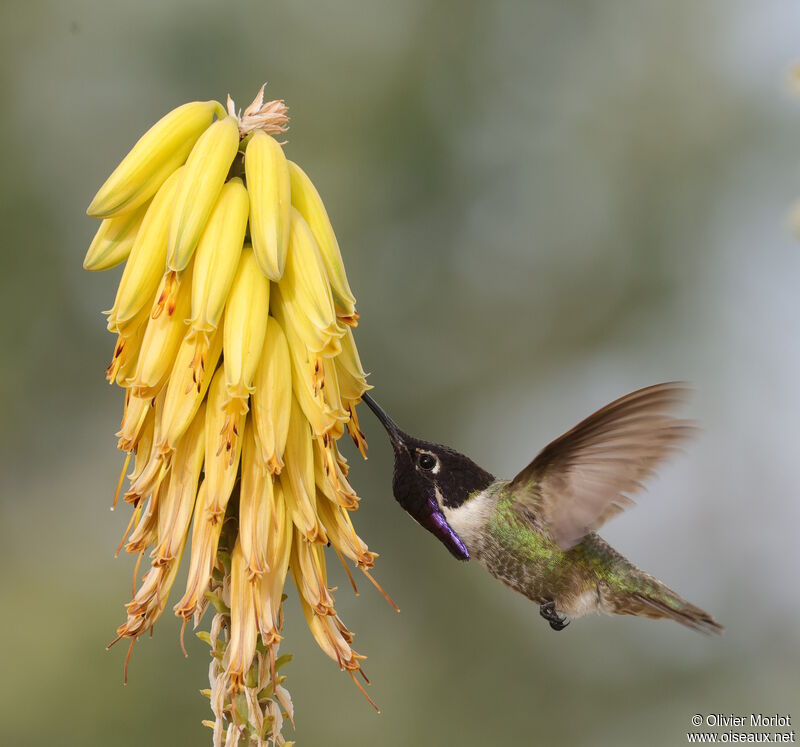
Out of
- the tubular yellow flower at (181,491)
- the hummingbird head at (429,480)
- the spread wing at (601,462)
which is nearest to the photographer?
the tubular yellow flower at (181,491)

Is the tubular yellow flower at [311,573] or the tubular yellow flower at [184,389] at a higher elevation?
the tubular yellow flower at [184,389]

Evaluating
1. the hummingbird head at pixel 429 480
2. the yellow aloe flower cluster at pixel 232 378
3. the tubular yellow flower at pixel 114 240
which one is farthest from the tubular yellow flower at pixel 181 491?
the hummingbird head at pixel 429 480

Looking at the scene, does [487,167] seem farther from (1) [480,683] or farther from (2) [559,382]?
(1) [480,683]

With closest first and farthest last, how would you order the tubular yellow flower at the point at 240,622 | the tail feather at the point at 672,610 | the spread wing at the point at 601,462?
the tubular yellow flower at the point at 240,622
the spread wing at the point at 601,462
the tail feather at the point at 672,610

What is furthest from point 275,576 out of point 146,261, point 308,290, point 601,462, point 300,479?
Answer: point 601,462

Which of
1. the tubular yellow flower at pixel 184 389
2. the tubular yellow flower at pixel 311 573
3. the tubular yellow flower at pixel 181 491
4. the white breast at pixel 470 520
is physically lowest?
the tubular yellow flower at pixel 311 573

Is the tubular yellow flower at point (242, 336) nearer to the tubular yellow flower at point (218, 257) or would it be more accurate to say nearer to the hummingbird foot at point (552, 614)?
the tubular yellow flower at point (218, 257)

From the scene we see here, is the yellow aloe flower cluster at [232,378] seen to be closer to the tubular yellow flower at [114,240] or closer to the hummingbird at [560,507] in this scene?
the tubular yellow flower at [114,240]

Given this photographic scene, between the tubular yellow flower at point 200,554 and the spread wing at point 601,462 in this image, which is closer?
the tubular yellow flower at point 200,554
